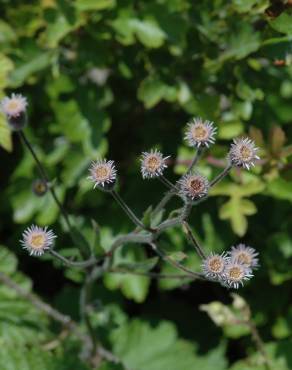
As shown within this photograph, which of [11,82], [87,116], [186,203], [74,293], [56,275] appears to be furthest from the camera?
[56,275]

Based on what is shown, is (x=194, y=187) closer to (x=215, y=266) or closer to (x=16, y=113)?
(x=215, y=266)

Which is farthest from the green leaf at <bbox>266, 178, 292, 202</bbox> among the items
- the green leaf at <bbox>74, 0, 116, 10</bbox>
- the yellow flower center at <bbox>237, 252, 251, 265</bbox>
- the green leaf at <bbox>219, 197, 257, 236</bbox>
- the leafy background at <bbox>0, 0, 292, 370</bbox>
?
the green leaf at <bbox>74, 0, 116, 10</bbox>

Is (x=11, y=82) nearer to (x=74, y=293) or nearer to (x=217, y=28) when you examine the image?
(x=217, y=28)

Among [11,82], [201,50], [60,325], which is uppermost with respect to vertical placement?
[201,50]

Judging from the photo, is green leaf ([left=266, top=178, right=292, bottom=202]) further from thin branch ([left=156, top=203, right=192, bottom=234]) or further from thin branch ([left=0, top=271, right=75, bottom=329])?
thin branch ([left=0, top=271, right=75, bottom=329])

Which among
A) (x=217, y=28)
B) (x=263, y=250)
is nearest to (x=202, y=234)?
(x=263, y=250)

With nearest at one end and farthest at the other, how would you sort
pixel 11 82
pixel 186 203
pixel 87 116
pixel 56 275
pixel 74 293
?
pixel 186 203 < pixel 11 82 < pixel 87 116 < pixel 74 293 < pixel 56 275

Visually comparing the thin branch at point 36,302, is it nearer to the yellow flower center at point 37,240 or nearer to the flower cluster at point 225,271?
the yellow flower center at point 37,240

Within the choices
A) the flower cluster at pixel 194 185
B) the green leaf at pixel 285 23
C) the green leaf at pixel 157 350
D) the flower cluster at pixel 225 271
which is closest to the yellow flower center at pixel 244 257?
the flower cluster at pixel 194 185
